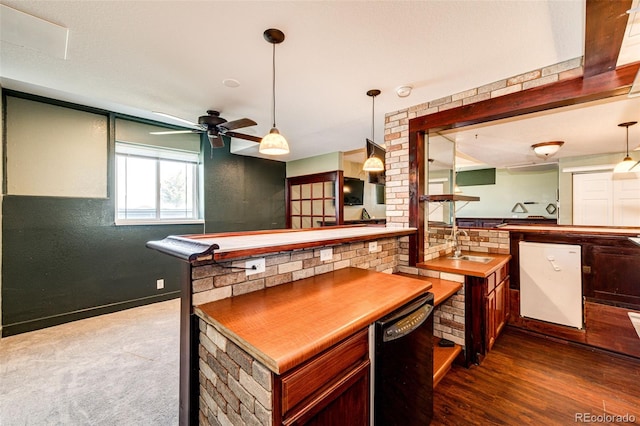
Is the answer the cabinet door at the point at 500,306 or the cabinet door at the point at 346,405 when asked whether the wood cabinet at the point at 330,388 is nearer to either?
the cabinet door at the point at 346,405

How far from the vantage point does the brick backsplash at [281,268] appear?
1.32 meters

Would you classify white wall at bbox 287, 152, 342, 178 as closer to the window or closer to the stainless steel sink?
the window

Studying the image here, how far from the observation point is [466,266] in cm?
243

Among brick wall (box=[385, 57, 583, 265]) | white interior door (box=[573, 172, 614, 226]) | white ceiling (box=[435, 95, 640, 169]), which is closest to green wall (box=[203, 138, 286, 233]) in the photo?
brick wall (box=[385, 57, 583, 265])

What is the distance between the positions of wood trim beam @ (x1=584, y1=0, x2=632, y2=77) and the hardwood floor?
2352mm

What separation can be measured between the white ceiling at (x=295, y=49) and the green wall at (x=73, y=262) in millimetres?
1482

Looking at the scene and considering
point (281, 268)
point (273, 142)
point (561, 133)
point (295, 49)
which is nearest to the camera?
point (281, 268)

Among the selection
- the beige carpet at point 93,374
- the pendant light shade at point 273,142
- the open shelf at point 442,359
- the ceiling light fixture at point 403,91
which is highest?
the ceiling light fixture at point 403,91

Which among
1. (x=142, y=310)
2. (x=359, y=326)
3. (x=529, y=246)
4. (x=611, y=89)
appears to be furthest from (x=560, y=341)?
(x=142, y=310)

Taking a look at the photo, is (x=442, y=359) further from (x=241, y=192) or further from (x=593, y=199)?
(x=593, y=199)

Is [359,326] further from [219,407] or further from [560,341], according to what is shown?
[560,341]

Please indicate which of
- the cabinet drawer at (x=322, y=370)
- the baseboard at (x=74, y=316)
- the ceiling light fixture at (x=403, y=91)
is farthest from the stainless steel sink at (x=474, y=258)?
the baseboard at (x=74, y=316)

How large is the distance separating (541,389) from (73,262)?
5.05 meters

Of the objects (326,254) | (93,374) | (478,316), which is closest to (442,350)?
(478,316)
